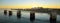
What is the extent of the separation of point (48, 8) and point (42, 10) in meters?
1.09

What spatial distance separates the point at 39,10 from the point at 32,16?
5.93 feet

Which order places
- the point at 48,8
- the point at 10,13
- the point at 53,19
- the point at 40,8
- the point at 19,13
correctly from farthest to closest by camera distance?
1. the point at 10,13
2. the point at 19,13
3. the point at 40,8
4. the point at 48,8
5. the point at 53,19

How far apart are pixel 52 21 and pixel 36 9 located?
3010mm

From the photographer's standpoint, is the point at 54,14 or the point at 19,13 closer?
the point at 54,14

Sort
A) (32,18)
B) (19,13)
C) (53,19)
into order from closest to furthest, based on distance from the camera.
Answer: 1. (53,19)
2. (32,18)
3. (19,13)

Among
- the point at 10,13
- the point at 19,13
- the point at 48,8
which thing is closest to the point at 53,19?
the point at 48,8

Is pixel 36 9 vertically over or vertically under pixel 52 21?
over

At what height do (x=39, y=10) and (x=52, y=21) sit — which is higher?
(x=39, y=10)

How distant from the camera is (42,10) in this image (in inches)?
447

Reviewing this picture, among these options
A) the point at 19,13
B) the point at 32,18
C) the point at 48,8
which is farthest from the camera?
the point at 19,13

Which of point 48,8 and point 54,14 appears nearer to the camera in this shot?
point 54,14

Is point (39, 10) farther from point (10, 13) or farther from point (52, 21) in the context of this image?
point (10, 13)

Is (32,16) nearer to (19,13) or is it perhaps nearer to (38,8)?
(38,8)

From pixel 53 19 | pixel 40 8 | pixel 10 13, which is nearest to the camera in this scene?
pixel 53 19
